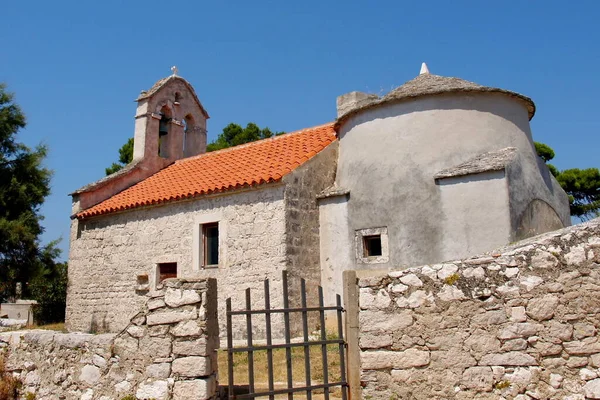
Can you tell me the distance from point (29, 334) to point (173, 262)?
6.68 metres

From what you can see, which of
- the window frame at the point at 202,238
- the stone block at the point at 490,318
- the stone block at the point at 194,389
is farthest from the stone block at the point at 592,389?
the window frame at the point at 202,238

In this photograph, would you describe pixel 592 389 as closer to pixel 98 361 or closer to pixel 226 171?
pixel 98 361

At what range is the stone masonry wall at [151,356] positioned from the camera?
5043mm

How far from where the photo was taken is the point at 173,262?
41.8 ft

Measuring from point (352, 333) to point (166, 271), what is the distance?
341 inches

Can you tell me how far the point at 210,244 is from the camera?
12422 mm

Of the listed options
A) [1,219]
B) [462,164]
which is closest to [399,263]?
[462,164]

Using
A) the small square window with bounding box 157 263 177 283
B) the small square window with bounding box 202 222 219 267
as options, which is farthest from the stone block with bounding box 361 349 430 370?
the small square window with bounding box 157 263 177 283

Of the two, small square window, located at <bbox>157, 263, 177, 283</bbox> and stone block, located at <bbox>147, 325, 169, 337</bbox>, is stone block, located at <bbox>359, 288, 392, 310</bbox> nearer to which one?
stone block, located at <bbox>147, 325, 169, 337</bbox>

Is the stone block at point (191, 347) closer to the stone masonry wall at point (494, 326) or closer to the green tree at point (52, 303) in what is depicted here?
the stone masonry wall at point (494, 326)

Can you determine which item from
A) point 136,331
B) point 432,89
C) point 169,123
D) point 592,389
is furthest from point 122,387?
point 169,123

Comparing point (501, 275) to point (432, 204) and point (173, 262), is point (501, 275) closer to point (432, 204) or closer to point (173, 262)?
point (432, 204)

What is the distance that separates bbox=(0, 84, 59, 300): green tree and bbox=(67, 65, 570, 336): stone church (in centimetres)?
381

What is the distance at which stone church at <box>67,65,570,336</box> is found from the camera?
33.1ft
